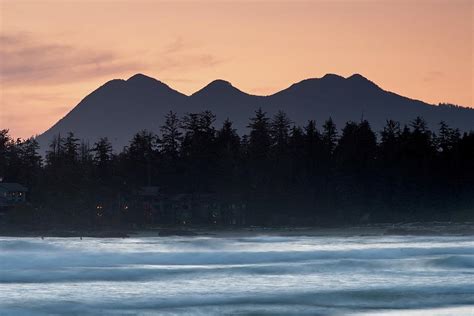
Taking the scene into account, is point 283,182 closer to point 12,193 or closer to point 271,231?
point 271,231

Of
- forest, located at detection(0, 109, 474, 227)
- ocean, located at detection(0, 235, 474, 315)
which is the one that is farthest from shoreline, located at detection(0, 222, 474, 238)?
ocean, located at detection(0, 235, 474, 315)

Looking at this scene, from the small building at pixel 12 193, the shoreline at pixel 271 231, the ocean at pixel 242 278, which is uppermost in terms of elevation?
the small building at pixel 12 193

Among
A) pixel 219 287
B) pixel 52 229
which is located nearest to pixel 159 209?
pixel 52 229

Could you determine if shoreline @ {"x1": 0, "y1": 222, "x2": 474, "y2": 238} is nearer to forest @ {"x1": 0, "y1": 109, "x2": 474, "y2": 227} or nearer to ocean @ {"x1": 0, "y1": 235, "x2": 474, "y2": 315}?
forest @ {"x1": 0, "y1": 109, "x2": 474, "y2": 227}

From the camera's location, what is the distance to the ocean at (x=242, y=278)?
32.7m

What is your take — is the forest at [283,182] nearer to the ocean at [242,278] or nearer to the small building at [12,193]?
the small building at [12,193]

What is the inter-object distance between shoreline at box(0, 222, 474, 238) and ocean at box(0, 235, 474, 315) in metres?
18.3

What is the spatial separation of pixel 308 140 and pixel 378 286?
89.1 metres

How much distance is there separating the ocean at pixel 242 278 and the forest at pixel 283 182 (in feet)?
144

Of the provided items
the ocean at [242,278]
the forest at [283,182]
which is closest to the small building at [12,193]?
the forest at [283,182]

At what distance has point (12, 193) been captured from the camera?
121875mm

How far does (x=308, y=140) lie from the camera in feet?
422

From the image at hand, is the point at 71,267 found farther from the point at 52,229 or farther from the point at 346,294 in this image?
the point at 52,229

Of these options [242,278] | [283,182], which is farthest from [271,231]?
[242,278]
